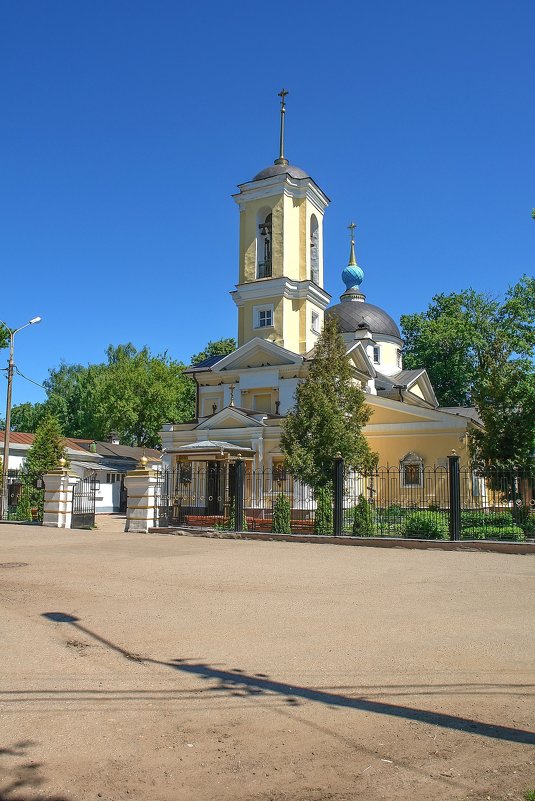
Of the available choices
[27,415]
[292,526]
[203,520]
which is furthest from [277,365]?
[27,415]

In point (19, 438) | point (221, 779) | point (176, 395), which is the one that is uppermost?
point (176, 395)

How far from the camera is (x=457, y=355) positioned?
53344 mm

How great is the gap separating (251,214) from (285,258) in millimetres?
3644

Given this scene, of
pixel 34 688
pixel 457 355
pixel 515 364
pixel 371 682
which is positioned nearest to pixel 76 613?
pixel 34 688

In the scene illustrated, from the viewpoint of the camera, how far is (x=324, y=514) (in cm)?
1789

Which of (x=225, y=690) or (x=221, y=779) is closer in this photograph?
(x=221, y=779)

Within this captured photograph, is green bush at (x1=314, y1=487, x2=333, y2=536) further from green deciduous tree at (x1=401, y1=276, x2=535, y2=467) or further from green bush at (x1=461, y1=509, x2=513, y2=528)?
green deciduous tree at (x1=401, y1=276, x2=535, y2=467)

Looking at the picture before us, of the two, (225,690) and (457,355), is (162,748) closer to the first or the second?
(225,690)

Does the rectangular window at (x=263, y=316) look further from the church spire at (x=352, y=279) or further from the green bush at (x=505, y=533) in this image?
the green bush at (x=505, y=533)

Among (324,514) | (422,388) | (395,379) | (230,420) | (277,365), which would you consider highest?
(395,379)

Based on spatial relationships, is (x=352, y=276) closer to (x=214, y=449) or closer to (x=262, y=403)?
(x=262, y=403)

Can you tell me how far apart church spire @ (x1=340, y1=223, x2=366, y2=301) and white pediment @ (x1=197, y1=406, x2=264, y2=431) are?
20.8m

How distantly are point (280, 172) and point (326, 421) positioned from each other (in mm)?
20466

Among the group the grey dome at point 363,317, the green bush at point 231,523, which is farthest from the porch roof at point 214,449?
the grey dome at point 363,317
